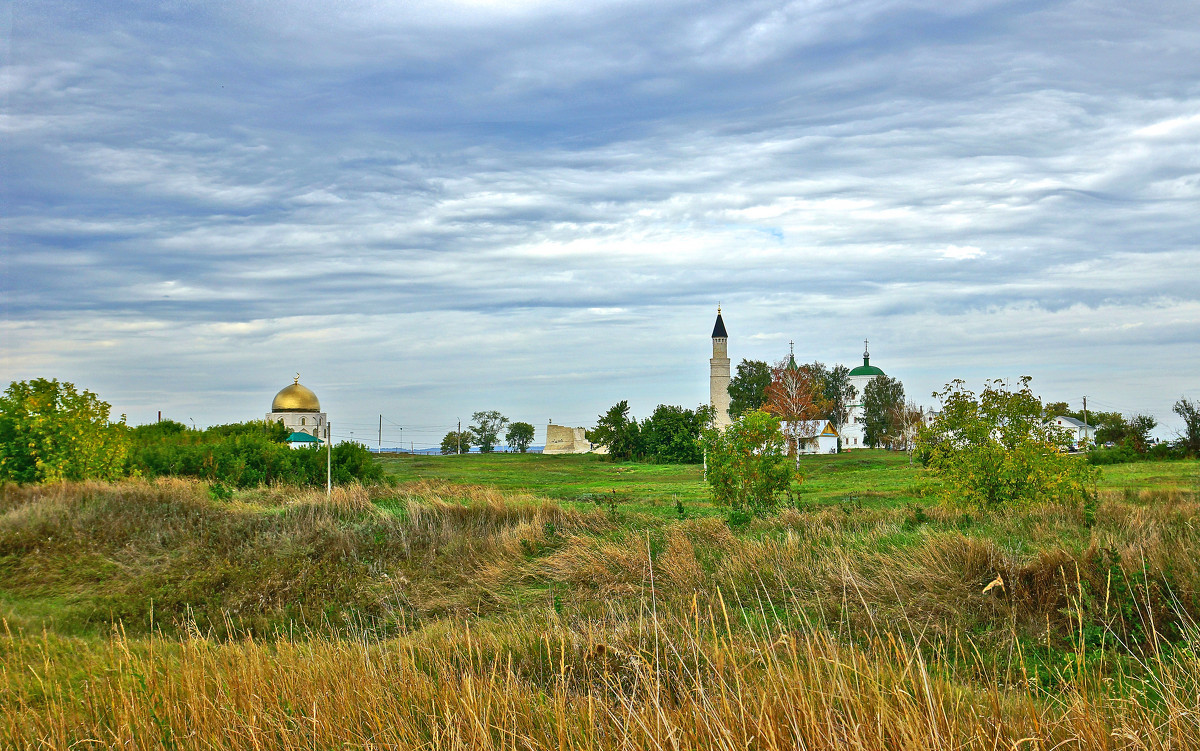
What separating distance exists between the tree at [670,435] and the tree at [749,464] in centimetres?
3163

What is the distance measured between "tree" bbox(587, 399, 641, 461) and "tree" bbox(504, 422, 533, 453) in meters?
23.7

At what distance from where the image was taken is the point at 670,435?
175ft

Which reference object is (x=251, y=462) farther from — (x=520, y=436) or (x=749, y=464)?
(x=520, y=436)

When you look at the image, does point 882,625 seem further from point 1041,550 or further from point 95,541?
point 95,541

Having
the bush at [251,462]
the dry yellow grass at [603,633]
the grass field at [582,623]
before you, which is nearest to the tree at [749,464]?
the grass field at [582,623]

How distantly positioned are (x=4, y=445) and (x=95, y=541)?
267 inches

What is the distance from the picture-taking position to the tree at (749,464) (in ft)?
56.3

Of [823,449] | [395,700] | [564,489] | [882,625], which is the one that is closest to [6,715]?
[395,700]

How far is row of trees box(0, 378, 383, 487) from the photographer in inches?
784

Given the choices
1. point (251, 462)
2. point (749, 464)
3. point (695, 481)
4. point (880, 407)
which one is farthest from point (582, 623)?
point (880, 407)

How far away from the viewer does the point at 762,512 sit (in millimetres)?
16016

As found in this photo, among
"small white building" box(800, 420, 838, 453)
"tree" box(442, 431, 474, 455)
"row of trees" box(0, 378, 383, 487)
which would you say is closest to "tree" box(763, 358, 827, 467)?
A: "small white building" box(800, 420, 838, 453)

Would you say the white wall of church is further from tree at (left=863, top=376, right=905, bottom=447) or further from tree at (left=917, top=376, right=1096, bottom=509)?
tree at (left=917, top=376, right=1096, bottom=509)

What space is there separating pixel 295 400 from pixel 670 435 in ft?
99.8
